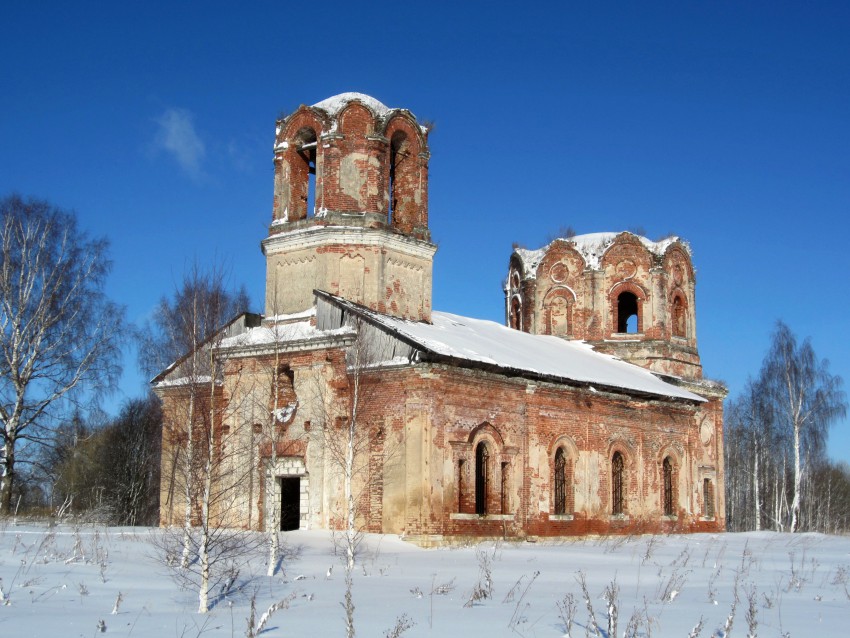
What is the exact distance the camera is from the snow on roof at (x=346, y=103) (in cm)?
2208

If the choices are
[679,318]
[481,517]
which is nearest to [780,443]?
[679,318]

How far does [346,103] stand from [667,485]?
44.5ft

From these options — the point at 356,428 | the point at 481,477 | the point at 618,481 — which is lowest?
the point at 618,481

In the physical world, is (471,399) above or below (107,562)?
above

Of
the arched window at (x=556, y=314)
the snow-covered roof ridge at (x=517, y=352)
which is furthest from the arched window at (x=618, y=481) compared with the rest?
the arched window at (x=556, y=314)

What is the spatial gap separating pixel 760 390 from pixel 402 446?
2314cm

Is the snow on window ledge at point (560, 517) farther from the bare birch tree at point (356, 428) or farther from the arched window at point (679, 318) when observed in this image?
the arched window at point (679, 318)

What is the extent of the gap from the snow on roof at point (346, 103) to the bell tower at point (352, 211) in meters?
0.03

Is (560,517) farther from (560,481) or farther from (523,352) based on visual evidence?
(523,352)

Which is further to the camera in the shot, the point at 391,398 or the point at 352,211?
the point at 352,211

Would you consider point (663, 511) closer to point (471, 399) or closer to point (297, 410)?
point (471, 399)

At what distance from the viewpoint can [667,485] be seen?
27.0 meters

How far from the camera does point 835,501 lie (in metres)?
53.1

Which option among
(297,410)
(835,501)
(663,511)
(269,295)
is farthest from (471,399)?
(835,501)
